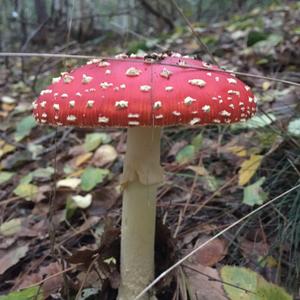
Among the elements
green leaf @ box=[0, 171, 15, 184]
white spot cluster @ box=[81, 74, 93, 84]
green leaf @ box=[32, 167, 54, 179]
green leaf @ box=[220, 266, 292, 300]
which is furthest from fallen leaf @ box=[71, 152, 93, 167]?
white spot cluster @ box=[81, 74, 93, 84]

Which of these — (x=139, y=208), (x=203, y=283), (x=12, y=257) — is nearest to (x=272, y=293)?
(x=203, y=283)

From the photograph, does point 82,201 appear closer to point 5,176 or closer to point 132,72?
point 5,176

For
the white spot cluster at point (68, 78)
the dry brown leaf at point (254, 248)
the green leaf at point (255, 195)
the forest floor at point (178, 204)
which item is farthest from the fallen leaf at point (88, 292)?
the white spot cluster at point (68, 78)

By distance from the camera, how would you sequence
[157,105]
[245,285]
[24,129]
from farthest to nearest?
[24,129], [245,285], [157,105]

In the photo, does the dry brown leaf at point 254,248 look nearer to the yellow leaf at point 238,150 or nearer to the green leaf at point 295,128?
the green leaf at point 295,128

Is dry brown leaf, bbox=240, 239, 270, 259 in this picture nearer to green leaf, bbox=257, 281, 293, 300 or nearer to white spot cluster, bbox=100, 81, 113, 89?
→ green leaf, bbox=257, 281, 293, 300

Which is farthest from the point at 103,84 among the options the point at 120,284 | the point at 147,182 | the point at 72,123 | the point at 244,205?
the point at 244,205

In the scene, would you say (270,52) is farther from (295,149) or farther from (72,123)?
(72,123)
